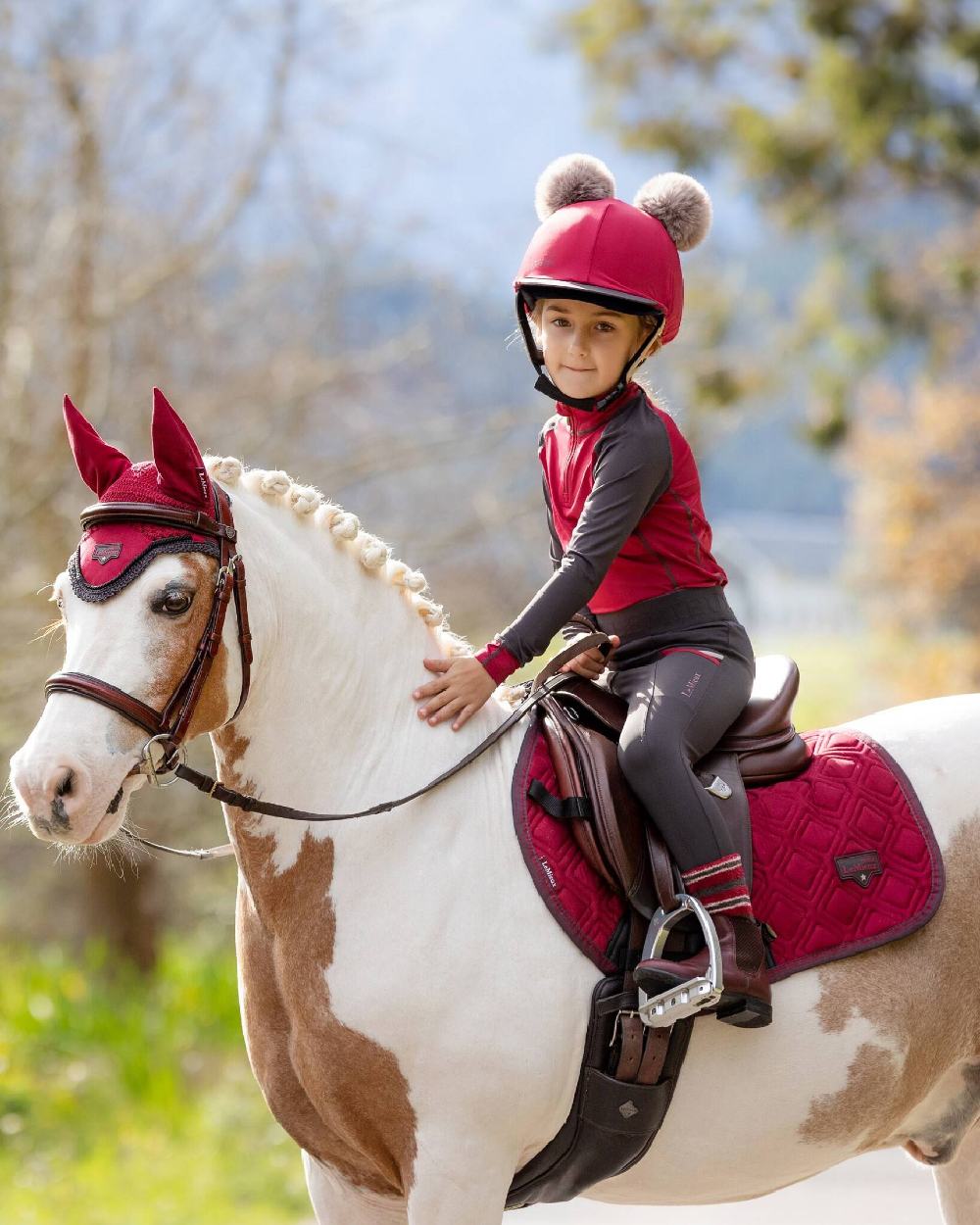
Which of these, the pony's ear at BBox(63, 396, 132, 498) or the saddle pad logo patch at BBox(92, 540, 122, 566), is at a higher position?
the pony's ear at BBox(63, 396, 132, 498)

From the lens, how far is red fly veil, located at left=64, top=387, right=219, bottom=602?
77.8 inches

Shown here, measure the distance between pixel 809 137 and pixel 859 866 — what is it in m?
8.29

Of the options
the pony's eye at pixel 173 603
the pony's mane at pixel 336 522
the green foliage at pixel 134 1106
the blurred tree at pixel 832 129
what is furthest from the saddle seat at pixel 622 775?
the blurred tree at pixel 832 129

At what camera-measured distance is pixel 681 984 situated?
2090 millimetres

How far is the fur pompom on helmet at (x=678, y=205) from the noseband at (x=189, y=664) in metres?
0.99

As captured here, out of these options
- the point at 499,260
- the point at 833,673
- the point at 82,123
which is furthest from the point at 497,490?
the point at 833,673

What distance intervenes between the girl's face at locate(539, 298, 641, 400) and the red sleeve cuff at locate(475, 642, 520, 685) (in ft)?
1.66

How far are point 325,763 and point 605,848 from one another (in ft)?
1.65

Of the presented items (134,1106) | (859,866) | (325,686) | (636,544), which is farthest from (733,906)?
(134,1106)

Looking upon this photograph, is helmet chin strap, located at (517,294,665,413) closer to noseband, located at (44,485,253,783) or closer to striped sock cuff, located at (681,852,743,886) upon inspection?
noseband, located at (44,485,253,783)

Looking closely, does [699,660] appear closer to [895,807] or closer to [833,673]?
[895,807]

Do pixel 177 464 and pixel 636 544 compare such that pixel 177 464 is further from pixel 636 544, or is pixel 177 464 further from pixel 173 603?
pixel 636 544

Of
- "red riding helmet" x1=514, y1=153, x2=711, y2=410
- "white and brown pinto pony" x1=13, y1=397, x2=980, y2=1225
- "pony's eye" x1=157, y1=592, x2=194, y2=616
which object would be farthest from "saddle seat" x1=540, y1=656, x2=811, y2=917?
"pony's eye" x1=157, y1=592, x2=194, y2=616

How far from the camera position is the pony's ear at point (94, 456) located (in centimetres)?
213
